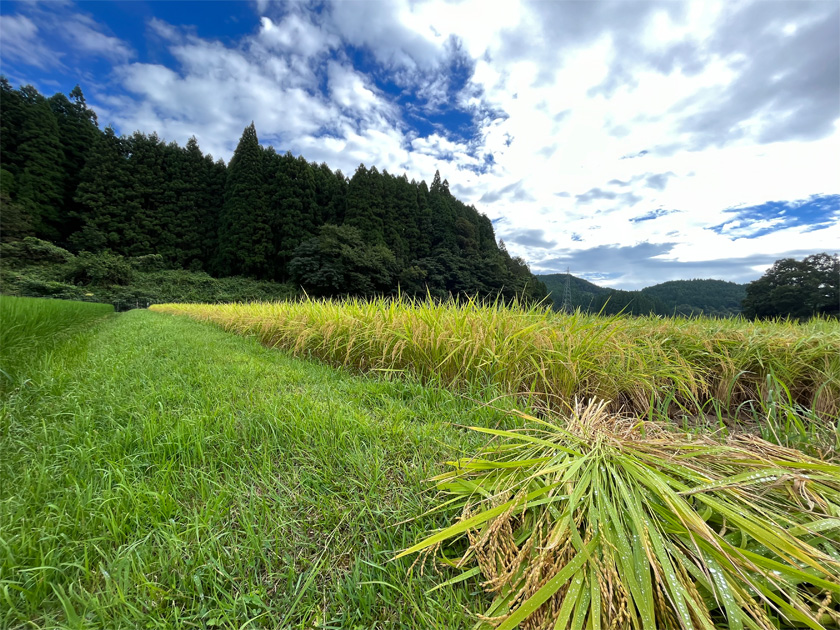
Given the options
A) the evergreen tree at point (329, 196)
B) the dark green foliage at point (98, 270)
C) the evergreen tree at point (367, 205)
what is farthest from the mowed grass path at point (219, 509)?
the evergreen tree at point (329, 196)

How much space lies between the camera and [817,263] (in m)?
9.26

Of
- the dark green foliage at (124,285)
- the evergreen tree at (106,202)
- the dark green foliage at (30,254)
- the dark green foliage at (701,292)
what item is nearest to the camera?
the dark green foliage at (701,292)

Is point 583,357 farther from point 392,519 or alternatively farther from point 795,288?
point 795,288

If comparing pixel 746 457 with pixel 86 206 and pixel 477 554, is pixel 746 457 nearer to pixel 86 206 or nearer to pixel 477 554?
pixel 477 554

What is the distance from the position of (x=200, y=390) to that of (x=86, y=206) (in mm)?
29536

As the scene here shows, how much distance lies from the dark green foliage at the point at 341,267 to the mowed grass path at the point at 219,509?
14.9 meters

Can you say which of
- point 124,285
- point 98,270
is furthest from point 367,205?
point 98,270

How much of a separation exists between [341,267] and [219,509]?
1643 cm

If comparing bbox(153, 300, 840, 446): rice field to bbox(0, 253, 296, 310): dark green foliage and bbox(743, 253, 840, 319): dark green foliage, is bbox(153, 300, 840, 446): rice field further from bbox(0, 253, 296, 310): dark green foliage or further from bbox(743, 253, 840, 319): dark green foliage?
bbox(0, 253, 296, 310): dark green foliage

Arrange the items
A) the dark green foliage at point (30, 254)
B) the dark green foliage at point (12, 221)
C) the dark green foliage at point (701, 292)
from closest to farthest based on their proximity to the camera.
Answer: the dark green foliage at point (701, 292), the dark green foliage at point (30, 254), the dark green foliage at point (12, 221)

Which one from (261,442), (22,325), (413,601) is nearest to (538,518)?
(413,601)

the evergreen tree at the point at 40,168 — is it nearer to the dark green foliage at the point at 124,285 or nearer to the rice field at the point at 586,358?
the dark green foliage at the point at 124,285

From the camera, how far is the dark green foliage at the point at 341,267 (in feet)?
54.0

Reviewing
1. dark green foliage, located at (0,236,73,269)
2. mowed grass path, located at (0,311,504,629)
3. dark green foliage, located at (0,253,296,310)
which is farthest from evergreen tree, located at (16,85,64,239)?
mowed grass path, located at (0,311,504,629)
